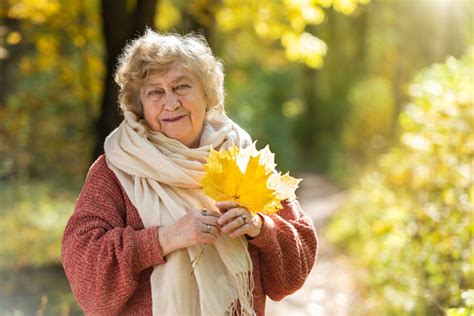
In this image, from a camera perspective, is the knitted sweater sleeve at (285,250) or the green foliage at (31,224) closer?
the knitted sweater sleeve at (285,250)

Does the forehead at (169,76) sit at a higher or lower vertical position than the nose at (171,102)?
higher

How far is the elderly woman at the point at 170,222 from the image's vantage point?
251cm

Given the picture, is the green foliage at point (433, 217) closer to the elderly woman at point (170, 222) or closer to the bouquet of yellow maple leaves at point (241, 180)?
the elderly woman at point (170, 222)

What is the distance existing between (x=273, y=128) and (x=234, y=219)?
1300cm

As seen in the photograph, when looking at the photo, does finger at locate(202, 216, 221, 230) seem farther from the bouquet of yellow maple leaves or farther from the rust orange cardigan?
the rust orange cardigan

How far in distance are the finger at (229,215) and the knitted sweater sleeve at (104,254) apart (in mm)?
270

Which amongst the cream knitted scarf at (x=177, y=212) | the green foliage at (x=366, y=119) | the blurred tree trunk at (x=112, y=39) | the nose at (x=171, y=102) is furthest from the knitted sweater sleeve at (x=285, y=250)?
the green foliage at (x=366, y=119)

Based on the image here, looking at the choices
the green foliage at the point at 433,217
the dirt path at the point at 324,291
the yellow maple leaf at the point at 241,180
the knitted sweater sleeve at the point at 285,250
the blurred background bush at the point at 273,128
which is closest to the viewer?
the yellow maple leaf at the point at 241,180

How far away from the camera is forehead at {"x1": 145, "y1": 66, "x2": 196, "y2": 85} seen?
8.95 ft

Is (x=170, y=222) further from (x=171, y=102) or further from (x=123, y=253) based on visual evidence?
(x=171, y=102)

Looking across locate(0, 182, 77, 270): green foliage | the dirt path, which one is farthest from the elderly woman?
locate(0, 182, 77, 270): green foliage

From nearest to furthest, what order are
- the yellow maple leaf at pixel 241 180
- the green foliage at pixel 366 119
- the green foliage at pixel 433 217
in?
the yellow maple leaf at pixel 241 180 < the green foliage at pixel 433 217 < the green foliage at pixel 366 119

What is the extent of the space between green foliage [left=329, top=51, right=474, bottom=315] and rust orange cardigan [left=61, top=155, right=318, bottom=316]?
1.68 m

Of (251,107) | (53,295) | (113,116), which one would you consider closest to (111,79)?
(113,116)
